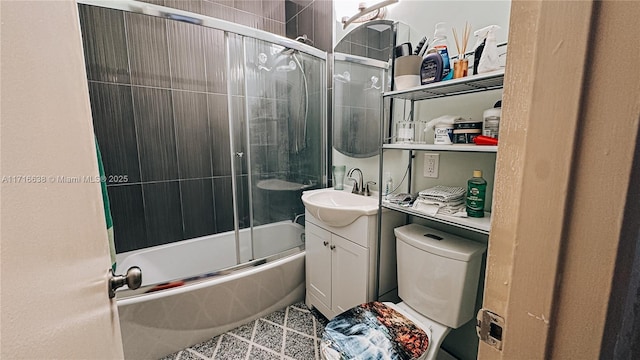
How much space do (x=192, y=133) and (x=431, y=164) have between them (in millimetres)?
1908

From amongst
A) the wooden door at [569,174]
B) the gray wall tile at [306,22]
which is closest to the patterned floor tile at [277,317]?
the wooden door at [569,174]

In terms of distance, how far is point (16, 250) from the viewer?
28cm

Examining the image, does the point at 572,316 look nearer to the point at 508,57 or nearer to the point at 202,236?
the point at 508,57

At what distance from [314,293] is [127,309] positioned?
1076 mm

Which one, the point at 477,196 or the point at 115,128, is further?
the point at 115,128

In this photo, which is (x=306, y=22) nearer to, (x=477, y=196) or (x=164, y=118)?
(x=164, y=118)

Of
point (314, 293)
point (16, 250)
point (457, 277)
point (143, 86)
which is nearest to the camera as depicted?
point (16, 250)

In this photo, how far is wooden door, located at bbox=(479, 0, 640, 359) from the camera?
0.86 feet

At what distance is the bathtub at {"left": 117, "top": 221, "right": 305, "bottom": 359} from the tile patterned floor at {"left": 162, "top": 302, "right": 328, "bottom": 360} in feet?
0.17

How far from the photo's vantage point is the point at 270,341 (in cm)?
163

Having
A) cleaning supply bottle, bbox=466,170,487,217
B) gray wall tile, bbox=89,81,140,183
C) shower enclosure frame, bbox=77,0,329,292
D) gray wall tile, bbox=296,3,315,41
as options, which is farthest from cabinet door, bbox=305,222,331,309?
gray wall tile, bbox=296,3,315,41

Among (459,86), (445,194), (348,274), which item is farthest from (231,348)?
(459,86)

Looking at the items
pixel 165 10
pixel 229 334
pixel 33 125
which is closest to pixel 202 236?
pixel 229 334

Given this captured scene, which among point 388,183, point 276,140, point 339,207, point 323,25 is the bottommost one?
point 339,207
